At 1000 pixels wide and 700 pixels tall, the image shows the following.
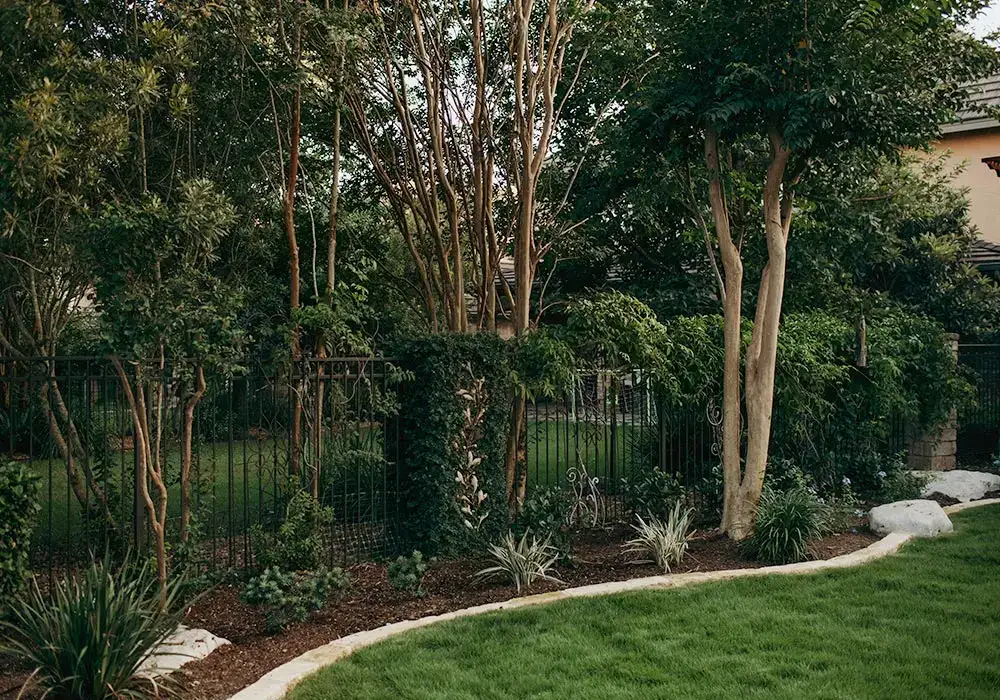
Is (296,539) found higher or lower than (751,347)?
lower

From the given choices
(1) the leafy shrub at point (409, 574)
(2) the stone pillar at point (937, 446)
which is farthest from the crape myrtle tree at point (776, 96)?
(2) the stone pillar at point (937, 446)

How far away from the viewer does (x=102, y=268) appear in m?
6.04

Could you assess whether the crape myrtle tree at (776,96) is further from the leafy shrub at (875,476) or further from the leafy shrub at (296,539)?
the leafy shrub at (296,539)

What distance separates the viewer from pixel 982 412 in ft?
48.6

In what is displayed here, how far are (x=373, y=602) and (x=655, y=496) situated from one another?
3633mm

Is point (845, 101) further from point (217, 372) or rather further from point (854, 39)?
point (217, 372)

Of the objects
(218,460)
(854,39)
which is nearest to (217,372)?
(854,39)

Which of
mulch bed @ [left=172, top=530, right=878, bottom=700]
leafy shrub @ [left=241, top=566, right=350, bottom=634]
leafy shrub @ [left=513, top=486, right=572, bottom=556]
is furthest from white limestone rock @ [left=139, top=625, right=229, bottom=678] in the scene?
leafy shrub @ [left=513, top=486, right=572, bottom=556]

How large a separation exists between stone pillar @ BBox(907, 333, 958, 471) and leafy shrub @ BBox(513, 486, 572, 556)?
6.97m

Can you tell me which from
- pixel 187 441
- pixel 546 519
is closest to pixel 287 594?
pixel 187 441

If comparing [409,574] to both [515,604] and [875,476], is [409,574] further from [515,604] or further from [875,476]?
[875,476]

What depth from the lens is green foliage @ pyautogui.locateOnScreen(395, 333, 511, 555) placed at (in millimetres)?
8188

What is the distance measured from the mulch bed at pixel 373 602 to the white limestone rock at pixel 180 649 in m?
0.06

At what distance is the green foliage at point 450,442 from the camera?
819 centimetres
